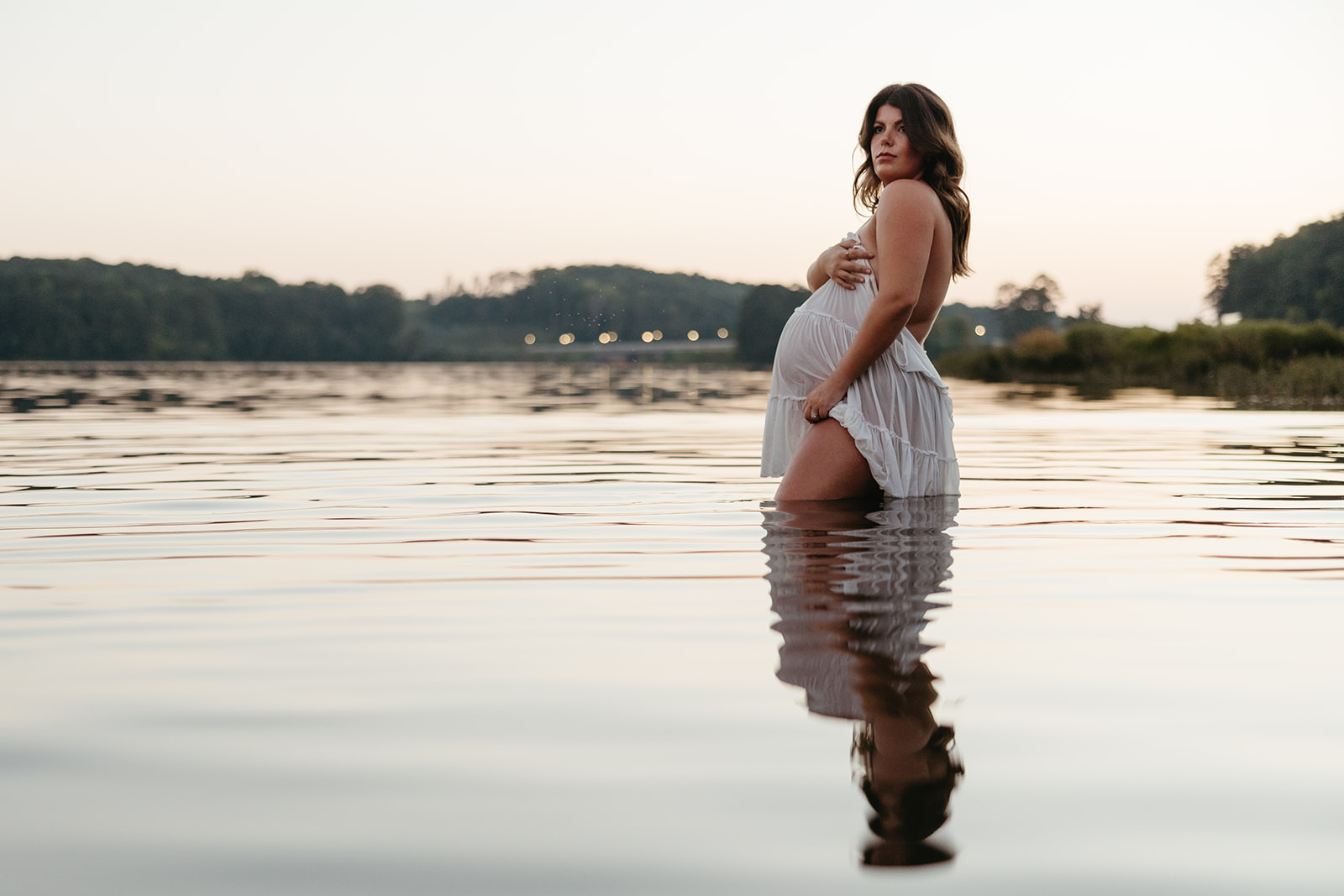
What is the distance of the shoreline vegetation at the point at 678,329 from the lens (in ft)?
101

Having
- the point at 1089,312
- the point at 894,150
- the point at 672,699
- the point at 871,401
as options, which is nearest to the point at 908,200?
the point at 894,150

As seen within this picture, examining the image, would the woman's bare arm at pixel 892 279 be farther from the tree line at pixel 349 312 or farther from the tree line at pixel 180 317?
the tree line at pixel 180 317

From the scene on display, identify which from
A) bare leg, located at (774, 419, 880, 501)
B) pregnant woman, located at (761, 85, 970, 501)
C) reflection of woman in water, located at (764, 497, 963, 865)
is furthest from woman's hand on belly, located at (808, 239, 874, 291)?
reflection of woman in water, located at (764, 497, 963, 865)

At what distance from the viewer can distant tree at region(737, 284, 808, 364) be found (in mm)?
110250

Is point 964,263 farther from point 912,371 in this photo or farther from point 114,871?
point 114,871

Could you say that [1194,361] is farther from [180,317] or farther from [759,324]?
[180,317]

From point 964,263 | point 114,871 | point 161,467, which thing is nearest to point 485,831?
point 114,871

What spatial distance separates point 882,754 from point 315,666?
1.28m

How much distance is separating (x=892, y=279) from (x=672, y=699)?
3.24 m

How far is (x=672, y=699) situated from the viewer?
250cm

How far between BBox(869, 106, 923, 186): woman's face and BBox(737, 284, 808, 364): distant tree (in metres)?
102

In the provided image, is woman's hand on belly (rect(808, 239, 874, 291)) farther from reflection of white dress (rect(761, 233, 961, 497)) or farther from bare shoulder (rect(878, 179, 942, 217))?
bare shoulder (rect(878, 179, 942, 217))

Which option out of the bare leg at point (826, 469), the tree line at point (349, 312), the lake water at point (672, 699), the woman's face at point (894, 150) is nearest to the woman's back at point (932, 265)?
the woman's face at point (894, 150)

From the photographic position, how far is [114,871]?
1.66 meters
